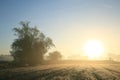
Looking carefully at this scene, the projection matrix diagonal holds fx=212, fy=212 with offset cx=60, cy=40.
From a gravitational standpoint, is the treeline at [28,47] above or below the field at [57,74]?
above

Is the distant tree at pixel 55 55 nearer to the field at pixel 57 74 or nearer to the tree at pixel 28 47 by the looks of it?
the tree at pixel 28 47

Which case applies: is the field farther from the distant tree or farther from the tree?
the distant tree

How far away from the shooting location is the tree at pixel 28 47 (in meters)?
77.8

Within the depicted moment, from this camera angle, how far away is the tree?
77.8 m

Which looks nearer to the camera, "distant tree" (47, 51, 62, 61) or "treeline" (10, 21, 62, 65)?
"treeline" (10, 21, 62, 65)

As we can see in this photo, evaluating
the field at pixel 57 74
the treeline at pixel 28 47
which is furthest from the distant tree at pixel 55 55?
the field at pixel 57 74

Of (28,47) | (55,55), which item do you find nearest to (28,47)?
(28,47)

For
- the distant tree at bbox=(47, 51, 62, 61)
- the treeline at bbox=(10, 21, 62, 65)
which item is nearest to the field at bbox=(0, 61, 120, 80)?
the treeline at bbox=(10, 21, 62, 65)

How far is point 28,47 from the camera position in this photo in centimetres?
7788

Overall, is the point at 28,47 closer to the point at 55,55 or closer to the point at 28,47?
the point at 28,47

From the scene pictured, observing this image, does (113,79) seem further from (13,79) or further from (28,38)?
(28,38)

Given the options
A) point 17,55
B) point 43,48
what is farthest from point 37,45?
point 17,55

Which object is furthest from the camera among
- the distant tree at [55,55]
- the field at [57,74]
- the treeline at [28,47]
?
the distant tree at [55,55]

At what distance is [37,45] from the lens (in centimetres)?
7950
